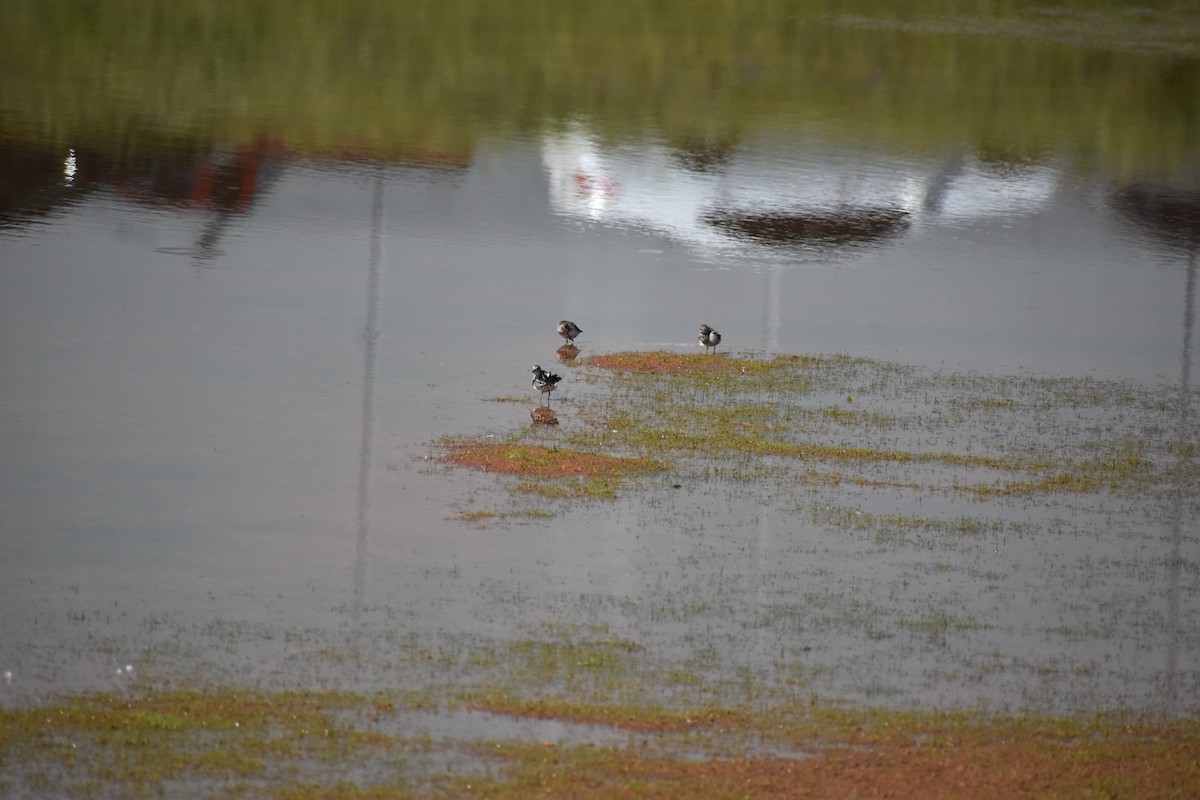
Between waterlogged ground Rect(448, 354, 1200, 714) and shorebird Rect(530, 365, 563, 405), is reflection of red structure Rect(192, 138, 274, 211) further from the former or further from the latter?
shorebird Rect(530, 365, 563, 405)

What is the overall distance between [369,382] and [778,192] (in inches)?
479

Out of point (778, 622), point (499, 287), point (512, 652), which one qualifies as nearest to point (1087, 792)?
point (778, 622)

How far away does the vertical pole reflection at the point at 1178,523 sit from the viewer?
41.0ft

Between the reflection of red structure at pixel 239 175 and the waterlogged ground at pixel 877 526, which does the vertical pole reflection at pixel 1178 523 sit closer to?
the waterlogged ground at pixel 877 526

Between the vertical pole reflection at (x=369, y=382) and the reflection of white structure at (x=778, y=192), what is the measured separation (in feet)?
10.2

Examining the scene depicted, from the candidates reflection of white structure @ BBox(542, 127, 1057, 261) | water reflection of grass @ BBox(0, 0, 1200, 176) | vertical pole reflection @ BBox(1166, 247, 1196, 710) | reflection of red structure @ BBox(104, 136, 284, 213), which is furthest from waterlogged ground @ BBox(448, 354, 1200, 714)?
water reflection of grass @ BBox(0, 0, 1200, 176)

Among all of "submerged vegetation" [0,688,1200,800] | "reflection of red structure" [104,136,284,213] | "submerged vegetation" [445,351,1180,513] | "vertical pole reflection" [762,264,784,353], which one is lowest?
"vertical pole reflection" [762,264,784,353]

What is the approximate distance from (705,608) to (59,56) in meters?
→ 28.6

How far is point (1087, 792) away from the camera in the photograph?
10.2 metres

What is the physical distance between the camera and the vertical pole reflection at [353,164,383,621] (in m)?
13.5

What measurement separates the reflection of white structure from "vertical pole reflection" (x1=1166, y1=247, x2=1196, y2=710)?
544cm

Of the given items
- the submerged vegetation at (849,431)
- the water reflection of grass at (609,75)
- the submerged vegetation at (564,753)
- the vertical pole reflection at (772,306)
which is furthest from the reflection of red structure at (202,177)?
the submerged vegetation at (564,753)

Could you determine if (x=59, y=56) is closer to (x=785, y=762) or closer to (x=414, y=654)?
(x=414, y=654)

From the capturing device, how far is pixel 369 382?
18.2 meters
